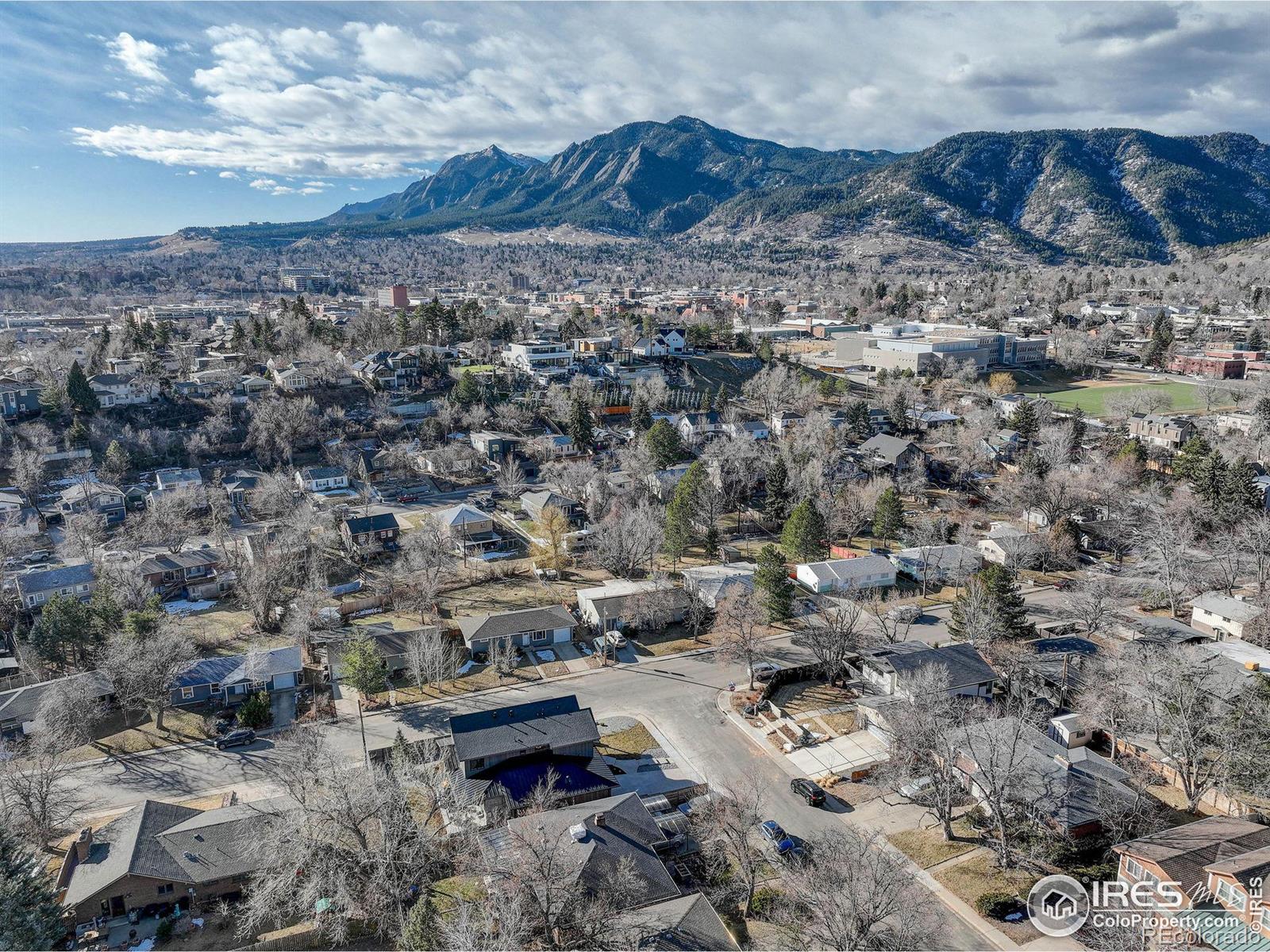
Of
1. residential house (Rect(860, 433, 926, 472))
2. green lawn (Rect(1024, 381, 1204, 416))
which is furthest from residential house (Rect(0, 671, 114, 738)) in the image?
green lawn (Rect(1024, 381, 1204, 416))

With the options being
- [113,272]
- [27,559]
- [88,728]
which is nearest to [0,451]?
[27,559]

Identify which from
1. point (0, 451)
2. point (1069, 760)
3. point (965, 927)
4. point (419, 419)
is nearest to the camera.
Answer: point (965, 927)

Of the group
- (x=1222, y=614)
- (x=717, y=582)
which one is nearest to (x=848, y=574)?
(x=717, y=582)

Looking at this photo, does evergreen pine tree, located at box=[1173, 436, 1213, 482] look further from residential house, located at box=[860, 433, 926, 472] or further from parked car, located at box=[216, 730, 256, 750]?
parked car, located at box=[216, 730, 256, 750]

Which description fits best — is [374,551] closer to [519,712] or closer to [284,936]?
[519,712]

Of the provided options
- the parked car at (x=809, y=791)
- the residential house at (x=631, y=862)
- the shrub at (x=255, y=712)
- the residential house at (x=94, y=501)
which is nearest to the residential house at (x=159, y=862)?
the shrub at (x=255, y=712)

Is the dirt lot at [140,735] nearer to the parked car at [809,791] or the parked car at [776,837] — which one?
the parked car at [776,837]
